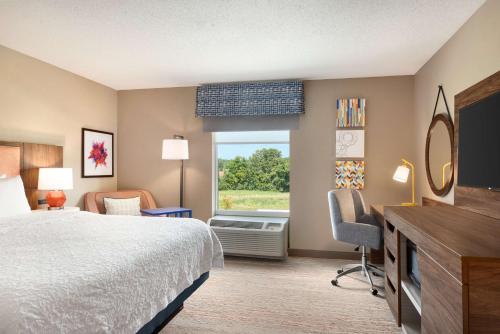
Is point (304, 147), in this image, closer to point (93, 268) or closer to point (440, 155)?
point (440, 155)

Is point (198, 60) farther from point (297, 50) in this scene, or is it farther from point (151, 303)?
point (151, 303)

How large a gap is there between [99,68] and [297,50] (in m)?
2.36

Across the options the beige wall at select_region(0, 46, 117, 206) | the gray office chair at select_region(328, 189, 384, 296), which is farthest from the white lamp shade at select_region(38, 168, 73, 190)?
the gray office chair at select_region(328, 189, 384, 296)

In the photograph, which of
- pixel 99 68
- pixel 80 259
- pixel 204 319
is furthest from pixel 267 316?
pixel 99 68

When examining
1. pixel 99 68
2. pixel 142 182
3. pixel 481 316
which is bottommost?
pixel 481 316

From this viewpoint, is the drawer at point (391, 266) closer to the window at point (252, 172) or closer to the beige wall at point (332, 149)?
the beige wall at point (332, 149)

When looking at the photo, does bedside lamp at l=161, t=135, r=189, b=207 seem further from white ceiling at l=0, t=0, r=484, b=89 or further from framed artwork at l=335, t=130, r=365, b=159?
framed artwork at l=335, t=130, r=365, b=159

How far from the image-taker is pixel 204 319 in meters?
2.34

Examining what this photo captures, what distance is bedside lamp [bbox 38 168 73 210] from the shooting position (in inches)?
119

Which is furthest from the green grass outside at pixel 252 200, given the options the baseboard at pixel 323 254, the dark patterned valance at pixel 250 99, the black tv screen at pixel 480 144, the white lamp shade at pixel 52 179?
the black tv screen at pixel 480 144

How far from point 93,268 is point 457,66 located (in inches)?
121

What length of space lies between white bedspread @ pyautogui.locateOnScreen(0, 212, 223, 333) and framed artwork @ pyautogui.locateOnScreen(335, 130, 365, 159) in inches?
87.2

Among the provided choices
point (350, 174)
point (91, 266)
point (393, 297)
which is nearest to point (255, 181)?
point (350, 174)

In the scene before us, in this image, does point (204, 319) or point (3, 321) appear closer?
point (3, 321)
